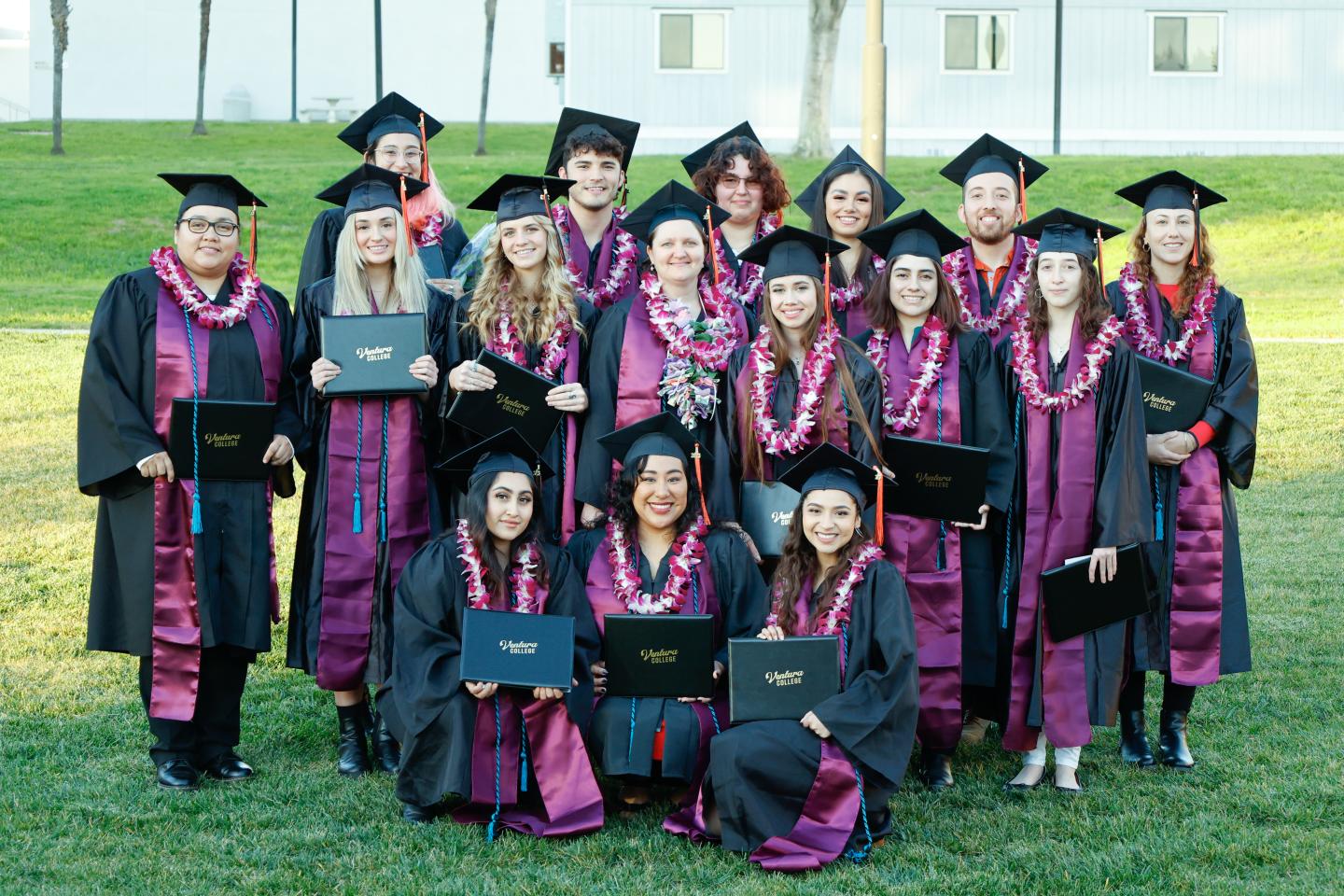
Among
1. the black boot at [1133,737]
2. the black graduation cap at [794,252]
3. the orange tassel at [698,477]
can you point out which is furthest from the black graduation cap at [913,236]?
the black boot at [1133,737]

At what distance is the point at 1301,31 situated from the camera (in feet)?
88.5

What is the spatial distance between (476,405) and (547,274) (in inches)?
24.8

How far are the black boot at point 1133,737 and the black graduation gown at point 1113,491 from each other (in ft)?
1.23

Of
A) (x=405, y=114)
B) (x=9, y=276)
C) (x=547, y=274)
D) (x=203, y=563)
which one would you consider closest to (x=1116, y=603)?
(x=547, y=274)

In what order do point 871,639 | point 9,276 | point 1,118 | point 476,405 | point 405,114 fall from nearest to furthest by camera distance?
point 871,639 < point 476,405 < point 405,114 < point 9,276 < point 1,118

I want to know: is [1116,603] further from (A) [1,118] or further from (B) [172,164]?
(A) [1,118]

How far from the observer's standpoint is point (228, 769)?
5941 millimetres

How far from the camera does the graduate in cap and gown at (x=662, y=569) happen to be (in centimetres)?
555

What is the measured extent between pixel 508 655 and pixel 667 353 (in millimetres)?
1378

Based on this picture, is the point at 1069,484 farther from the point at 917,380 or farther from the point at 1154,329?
the point at 1154,329

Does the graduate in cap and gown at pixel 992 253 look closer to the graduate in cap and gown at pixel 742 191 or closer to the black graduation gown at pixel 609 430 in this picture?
the graduate in cap and gown at pixel 742 191

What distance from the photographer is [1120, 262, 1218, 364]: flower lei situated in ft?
19.7

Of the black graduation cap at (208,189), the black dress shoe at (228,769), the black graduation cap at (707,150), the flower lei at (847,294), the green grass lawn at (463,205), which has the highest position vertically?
the green grass lawn at (463,205)

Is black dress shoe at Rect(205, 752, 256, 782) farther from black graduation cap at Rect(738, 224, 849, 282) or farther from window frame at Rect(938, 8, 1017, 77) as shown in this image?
window frame at Rect(938, 8, 1017, 77)
